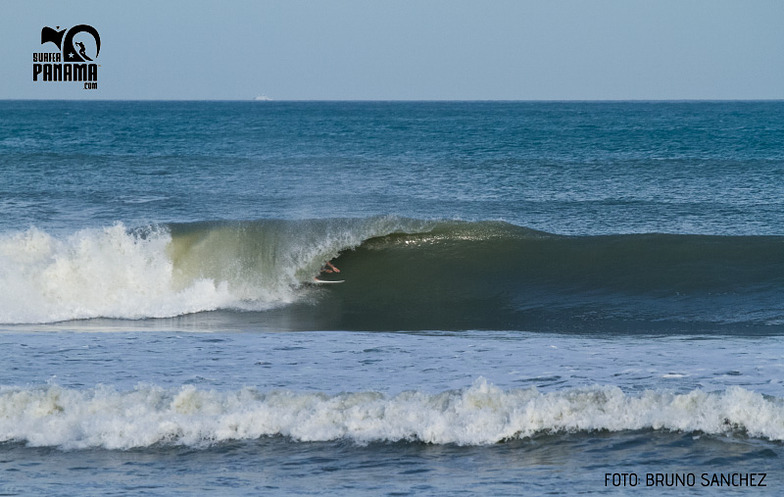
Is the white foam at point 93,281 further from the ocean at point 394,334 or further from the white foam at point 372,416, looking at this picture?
the white foam at point 372,416

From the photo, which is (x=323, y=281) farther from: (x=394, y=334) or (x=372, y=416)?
(x=372, y=416)

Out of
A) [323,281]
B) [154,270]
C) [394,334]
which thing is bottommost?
[394,334]

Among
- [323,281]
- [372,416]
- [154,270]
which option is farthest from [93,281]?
[372,416]

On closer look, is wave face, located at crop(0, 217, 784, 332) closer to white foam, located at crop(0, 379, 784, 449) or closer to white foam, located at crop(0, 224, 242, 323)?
white foam, located at crop(0, 224, 242, 323)

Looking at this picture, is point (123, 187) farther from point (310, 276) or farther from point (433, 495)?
point (433, 495)

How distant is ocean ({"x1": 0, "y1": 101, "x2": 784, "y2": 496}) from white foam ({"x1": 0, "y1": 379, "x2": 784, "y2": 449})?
0.06ft

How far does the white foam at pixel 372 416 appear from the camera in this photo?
21.5 ft

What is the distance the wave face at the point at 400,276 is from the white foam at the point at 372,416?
3874 millimetres

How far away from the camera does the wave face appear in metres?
11.5

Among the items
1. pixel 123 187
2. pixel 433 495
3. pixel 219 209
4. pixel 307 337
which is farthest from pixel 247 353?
pixel 123 187

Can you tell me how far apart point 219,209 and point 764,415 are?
15.2 m

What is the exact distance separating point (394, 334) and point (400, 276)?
3.77m

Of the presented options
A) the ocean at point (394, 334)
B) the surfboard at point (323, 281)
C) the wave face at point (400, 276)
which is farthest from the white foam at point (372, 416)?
the surfboard at point (323, 281)

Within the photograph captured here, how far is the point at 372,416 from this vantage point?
6727 mm
